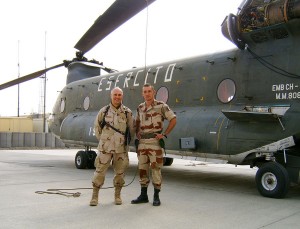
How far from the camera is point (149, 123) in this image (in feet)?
20.2

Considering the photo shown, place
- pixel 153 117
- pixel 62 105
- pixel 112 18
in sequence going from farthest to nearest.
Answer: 1. pixel 62 105
2. pixel 112 18
3. pixel 153 117

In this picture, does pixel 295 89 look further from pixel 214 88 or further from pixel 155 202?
pixel 155 202

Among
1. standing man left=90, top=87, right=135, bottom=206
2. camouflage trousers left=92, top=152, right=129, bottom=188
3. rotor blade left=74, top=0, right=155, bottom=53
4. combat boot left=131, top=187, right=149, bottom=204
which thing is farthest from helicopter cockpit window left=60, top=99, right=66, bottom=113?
combat boot left=131, top=187, right=149, bottom=204

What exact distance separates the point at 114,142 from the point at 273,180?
308 cm

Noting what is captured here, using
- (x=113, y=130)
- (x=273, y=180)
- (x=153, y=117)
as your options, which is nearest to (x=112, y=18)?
(x=153, y=117)

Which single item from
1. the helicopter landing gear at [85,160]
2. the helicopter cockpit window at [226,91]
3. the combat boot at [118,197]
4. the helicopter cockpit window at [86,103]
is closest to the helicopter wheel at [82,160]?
the helicopter landing gear at [85,160]

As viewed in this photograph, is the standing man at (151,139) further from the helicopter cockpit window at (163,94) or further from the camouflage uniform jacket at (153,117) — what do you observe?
the helicopter cockpit window at (163,94)

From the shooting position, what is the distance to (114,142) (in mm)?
5977

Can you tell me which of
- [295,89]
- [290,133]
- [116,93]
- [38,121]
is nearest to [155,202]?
[116,93]

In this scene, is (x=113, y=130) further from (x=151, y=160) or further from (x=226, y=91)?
(x=226, y=91)

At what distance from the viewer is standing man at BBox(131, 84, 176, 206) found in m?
6.01

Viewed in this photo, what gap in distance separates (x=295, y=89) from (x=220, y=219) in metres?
3.45

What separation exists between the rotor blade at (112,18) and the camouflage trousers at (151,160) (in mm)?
2569

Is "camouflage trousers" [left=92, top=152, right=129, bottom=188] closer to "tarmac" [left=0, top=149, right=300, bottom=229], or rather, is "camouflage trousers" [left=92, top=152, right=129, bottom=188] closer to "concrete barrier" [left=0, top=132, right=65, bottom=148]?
"tarmac" [left=0, top=149, right=300, bottom=229]
